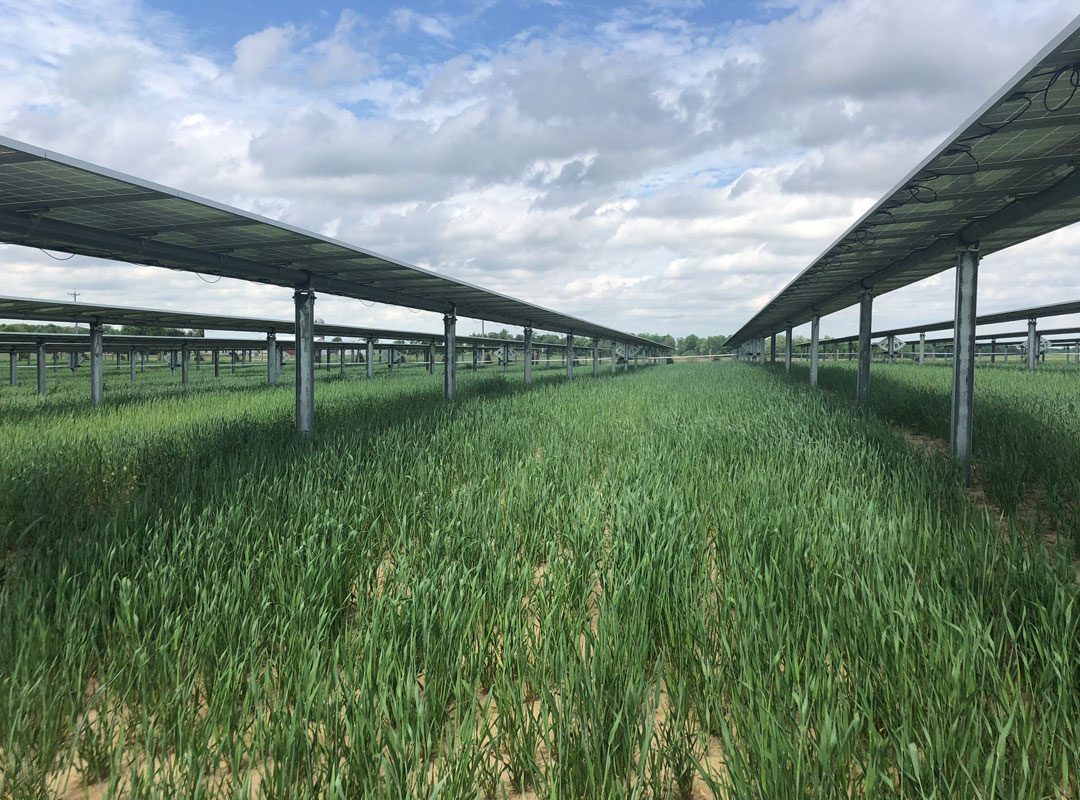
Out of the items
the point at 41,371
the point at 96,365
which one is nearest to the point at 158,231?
the point at 96,365

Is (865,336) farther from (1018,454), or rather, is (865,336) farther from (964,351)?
(1018,454)

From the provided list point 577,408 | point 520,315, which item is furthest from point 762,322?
point 577,408

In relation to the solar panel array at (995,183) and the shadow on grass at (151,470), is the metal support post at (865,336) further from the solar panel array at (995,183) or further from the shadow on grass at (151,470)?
the shadow on grass at (151,470)

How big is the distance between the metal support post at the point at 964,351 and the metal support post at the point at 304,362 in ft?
28.3

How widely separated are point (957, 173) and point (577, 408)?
7193 millimetres

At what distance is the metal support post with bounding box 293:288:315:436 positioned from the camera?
8859 mm

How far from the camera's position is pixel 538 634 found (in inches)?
109

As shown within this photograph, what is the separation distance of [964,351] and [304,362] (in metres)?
9.00

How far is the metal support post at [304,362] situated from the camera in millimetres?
8859

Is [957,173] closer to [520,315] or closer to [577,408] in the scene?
[577,408]

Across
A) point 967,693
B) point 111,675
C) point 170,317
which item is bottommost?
point 111,675

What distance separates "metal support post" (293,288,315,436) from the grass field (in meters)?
2.95

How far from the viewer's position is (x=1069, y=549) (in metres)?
3.94

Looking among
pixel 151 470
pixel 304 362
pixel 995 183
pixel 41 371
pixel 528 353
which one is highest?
pixel 995 183
